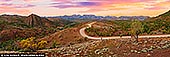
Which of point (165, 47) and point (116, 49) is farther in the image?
point (116, 49)

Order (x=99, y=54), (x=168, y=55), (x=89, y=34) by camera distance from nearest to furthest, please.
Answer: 1. (x=168, y=55)
2. (x=99, y=54)
3. (x=89, y=34)

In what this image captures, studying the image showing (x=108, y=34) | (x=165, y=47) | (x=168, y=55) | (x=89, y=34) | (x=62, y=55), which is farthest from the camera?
(x=89, y=34)

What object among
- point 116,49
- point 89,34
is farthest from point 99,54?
point 89,34

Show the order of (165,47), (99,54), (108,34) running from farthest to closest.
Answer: (108,34) → (99,54) → (165,47)

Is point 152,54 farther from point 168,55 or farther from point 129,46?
point 129,46

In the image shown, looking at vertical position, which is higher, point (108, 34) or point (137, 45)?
point (137, 45)

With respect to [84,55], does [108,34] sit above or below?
below

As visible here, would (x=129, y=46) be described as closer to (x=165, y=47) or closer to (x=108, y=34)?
(x=165, y=47)

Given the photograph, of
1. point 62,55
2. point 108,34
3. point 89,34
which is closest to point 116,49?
point 62,55

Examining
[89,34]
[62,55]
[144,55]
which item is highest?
[144,55]
